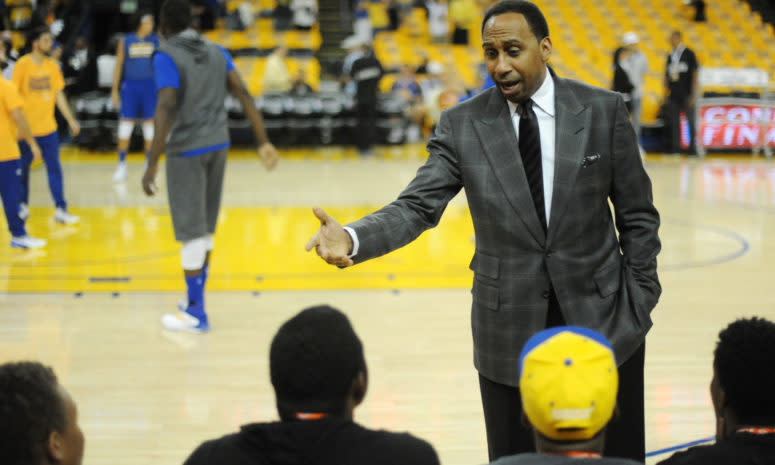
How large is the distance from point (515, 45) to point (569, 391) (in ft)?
3.78

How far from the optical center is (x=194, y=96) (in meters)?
6.05

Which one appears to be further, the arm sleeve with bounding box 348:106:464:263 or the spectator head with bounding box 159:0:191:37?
the spectator head with bounding box 159:0:191:37

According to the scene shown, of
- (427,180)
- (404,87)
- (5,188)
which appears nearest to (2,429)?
(427,180)

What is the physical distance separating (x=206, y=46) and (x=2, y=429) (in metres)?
4.40

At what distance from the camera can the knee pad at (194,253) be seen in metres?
6.18

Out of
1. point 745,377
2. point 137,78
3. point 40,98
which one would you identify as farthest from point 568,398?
point 137,78

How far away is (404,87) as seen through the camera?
669 inches

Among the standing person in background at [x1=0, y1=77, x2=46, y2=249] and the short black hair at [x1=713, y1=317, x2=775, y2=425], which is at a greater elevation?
the short black hair at [x1=713, y1=317, x2=775, y2=425]

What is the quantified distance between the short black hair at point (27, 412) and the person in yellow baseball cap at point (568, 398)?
969 mm

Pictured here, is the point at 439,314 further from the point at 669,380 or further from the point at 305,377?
the point at 305,377

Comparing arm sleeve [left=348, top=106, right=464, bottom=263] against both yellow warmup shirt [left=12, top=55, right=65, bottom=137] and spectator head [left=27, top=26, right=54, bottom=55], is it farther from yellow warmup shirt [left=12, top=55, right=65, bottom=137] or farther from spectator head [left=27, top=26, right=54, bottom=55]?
spectator head [left=27, top=26, right=54, bottom=55]

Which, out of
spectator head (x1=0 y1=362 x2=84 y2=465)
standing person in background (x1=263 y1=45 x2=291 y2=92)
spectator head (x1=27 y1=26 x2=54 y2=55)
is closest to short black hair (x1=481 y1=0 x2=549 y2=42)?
spectator head (x1=0 y1=362 x2=84 y2=465)

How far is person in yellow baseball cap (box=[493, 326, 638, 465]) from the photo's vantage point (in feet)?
6.73

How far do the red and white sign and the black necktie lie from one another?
45.5 feet
